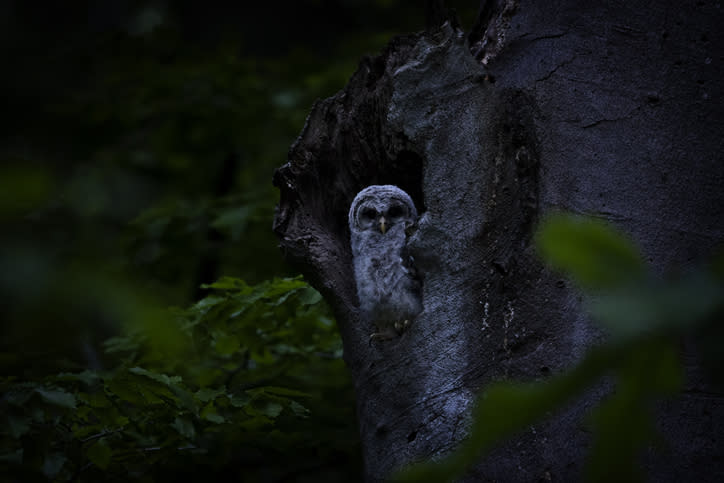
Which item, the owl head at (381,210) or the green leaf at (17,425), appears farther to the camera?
the owl head at (381,210)

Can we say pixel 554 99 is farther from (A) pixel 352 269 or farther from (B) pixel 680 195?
(A) pixel 352 269

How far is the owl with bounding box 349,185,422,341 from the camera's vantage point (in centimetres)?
253

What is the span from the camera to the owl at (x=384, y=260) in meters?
Answer: 2.53

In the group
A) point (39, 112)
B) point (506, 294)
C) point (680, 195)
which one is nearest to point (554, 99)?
point (680, 195)

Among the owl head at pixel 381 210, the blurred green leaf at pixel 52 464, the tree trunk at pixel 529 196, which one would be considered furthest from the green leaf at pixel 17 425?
the owl head at pixel 381 210

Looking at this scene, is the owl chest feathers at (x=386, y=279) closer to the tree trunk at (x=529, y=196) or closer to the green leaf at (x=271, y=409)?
the tree trunk at (x=529, y=196)

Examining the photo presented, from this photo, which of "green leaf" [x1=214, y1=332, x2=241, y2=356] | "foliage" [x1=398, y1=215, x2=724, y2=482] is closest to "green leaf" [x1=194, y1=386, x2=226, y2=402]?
"green leaf" [x1=214, y1=332, x2=241, y2=356]

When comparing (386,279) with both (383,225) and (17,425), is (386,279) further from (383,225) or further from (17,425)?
(17,425)

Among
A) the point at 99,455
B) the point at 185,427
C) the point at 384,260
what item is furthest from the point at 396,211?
the point at 99,455

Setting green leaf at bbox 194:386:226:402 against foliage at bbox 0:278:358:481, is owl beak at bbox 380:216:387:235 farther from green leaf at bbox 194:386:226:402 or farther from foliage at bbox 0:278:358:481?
green leaf at bbox 194:386:226:402

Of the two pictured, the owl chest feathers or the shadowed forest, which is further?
the owl chest feathers

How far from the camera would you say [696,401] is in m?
1.75

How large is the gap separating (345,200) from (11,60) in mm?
1786

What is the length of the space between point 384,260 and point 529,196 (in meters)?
1.01
